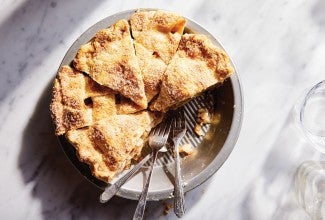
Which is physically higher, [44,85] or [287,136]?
[44,85]

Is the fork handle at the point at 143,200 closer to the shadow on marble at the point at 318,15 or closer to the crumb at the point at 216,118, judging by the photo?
the crumb at the point at 216,118

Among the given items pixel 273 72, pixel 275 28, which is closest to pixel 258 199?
pixel 273 72

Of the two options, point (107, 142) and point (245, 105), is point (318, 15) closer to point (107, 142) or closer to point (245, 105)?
point (245, 105)

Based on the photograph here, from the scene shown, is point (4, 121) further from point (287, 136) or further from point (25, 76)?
point (287, 136)

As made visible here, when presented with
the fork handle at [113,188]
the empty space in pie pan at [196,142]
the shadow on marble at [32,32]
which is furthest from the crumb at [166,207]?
the shadow on marble at [32,32]

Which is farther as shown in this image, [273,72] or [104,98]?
[273,72]
